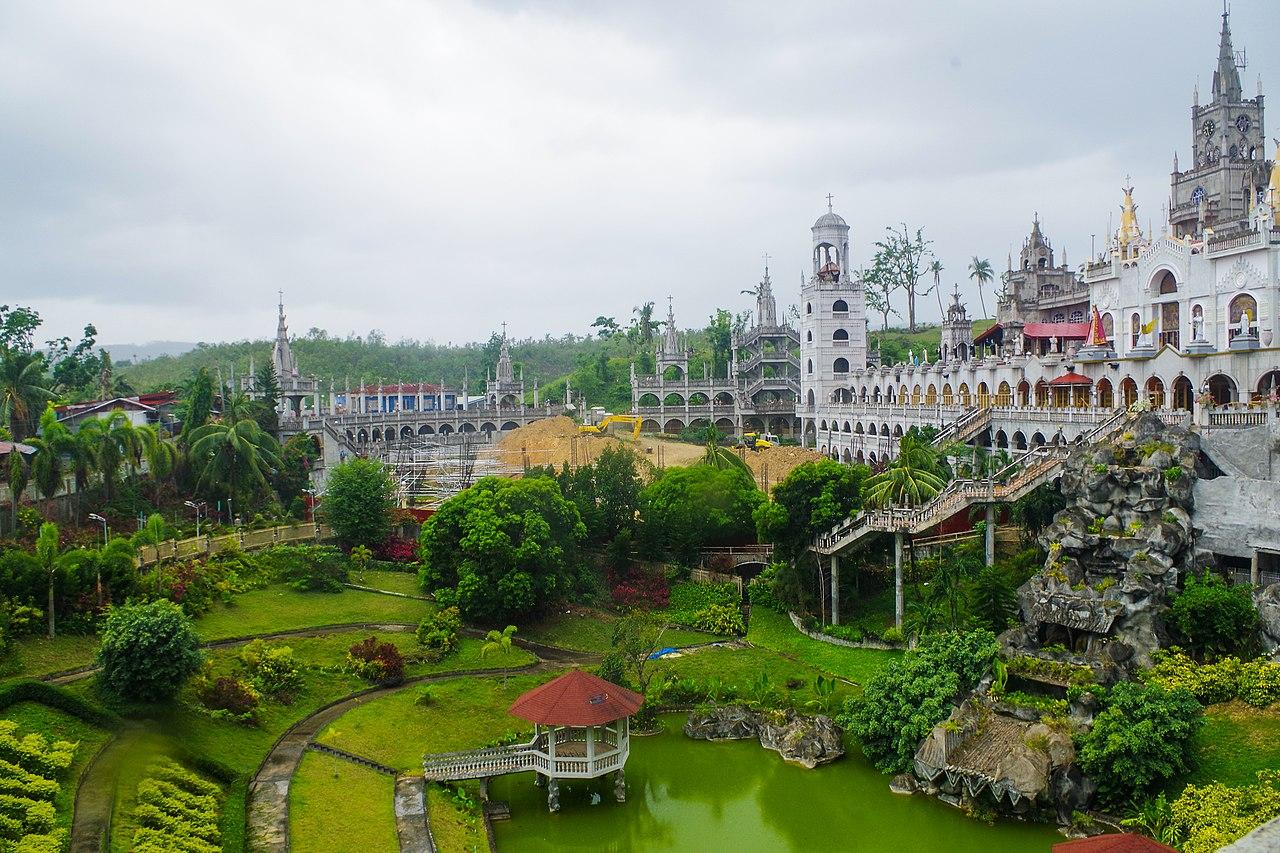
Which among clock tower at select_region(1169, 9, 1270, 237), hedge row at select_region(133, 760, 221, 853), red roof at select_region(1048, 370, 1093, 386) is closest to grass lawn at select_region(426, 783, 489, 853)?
hedge row at select_region(133, 760, 221, 853)

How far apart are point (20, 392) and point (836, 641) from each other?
33.9 metres

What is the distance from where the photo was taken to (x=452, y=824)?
2045 centimetres

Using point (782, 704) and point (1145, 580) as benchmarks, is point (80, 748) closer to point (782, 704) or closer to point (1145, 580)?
point (782, 704)

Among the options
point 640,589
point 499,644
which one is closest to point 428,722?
point 499,644

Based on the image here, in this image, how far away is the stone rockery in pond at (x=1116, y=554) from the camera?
2472cm

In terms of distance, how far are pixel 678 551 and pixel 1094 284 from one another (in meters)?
23.3

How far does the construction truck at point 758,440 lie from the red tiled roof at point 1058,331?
16.9 meters

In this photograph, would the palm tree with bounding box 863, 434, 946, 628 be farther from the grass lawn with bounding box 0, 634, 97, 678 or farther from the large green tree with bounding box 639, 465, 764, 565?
the grass lawn with bounding box 0, 634, 97, 678

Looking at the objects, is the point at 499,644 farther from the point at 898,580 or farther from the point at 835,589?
the point at 898,580

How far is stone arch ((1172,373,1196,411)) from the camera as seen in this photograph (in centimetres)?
3438

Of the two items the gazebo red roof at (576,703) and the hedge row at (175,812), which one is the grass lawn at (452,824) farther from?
the hedge row at (175,812)

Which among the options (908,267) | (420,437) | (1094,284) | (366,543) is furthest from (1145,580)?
(908,267)


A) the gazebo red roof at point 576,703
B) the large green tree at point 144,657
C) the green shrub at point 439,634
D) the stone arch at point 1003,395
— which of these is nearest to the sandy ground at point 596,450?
the stone arch at point 1003,395

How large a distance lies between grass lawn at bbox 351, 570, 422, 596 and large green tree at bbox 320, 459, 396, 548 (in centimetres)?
204
